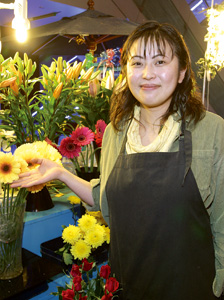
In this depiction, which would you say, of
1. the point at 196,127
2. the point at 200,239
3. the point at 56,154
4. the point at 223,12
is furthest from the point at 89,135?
the point at 223,12

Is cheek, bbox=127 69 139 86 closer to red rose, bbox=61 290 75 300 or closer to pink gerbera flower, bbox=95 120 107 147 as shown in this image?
pink gerbera flower, bbox=95 120 107 147

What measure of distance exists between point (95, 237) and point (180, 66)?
0.64m

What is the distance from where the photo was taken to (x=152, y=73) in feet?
3.24

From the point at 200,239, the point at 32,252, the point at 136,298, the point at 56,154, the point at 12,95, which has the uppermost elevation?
the point at 12,95

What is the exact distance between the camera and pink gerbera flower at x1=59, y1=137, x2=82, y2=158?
4.22 feet

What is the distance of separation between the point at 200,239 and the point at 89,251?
0.36m

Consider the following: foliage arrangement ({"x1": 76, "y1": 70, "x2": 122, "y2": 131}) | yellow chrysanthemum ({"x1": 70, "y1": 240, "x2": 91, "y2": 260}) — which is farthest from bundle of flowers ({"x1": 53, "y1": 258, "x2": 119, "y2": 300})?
foliage arrangement ({"x1": 76, "y1": 70, "x2": 122, "y2": 131})

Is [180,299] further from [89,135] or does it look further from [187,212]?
[89,135]

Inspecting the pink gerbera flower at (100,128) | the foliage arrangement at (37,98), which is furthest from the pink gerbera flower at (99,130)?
the foliage arrangement at (37,98)

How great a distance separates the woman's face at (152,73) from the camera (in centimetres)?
99

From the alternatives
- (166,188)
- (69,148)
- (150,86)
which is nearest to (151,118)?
(150,86)

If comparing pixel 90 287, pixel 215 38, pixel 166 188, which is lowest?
pixel 90 287

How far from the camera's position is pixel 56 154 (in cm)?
110

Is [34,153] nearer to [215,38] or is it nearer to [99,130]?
[99,130]
